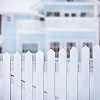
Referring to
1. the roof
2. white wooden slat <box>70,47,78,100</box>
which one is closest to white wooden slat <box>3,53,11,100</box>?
white wooden slat <box>70,47,78,100</box>

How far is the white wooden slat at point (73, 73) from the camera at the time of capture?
4.25 metres

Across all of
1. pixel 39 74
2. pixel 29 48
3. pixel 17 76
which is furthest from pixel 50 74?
pixel 29 48

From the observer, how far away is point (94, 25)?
20406 mm

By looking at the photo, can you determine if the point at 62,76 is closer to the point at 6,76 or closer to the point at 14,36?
the point at 6,76

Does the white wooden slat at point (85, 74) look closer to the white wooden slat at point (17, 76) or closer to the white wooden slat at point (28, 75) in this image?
the white wooden slat at point (28, 75)

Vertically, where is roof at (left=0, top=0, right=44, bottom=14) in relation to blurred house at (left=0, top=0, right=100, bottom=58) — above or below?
above

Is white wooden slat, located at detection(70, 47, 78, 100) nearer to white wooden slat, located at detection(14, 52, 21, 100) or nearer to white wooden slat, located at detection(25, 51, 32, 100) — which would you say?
white wooden slat, located at detection(25, 51, 32, 100)

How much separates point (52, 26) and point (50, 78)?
1635 cm

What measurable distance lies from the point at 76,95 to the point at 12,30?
58.0 feet

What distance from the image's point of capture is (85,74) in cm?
430

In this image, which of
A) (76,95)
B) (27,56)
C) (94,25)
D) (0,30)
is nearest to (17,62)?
(27,56)

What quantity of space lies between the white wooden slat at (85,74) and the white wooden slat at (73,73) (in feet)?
0.33

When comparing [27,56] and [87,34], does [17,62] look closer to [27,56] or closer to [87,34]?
[27,56]

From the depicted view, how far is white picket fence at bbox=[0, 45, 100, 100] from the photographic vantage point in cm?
428
